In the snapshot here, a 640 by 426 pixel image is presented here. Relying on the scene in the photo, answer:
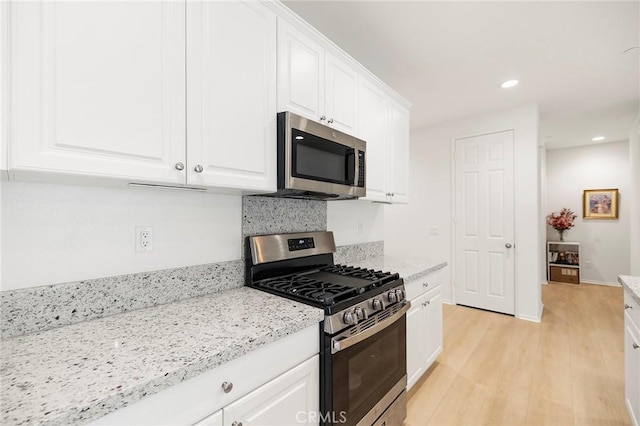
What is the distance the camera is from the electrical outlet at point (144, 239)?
131 centimetres

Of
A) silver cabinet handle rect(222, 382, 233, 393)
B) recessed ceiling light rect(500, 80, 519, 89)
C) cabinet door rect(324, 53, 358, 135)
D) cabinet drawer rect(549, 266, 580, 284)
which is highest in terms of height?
recessed ceiling light rect(500, 80, 519, 89)

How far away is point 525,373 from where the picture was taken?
8.00ft

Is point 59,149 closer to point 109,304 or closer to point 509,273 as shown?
point 109,304

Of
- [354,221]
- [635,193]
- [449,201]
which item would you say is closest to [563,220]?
[635,193]

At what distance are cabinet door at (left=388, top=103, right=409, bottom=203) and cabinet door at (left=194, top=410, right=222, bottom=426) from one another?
6.49 feet

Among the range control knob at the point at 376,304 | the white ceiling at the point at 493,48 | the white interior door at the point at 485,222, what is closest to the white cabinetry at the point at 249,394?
the range control knob at the point at 376,304

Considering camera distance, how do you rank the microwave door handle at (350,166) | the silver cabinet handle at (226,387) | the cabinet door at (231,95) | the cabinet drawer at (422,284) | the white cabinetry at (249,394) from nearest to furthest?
the white cabinetry at (249,394), the silver cabinet handle at (226,387), the cabinet door at (231,95), the microwave door handle at (350,166), the cabinet drawer at (422,284)

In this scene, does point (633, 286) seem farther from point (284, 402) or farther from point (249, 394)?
point (249, 394)

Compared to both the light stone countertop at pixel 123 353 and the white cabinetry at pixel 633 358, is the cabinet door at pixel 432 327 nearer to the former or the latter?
the white cabinetry at pixel 633 358

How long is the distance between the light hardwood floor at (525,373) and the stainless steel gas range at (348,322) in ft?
1.76

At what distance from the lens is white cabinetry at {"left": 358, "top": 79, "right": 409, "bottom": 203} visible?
2.22m

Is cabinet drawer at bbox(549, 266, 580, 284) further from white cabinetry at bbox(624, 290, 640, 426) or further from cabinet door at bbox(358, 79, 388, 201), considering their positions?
cabinet door at bbox(358, 79, 388, 201)

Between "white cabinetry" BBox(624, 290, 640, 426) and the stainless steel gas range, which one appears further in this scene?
"white cabinetry" BBox(624, 290, 640, 426)

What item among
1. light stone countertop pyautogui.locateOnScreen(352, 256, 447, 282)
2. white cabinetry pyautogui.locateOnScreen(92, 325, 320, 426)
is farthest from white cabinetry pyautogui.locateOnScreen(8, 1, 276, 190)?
light stone countertop pyautogui.locateOnScreen(352, 256, 447, 282)
